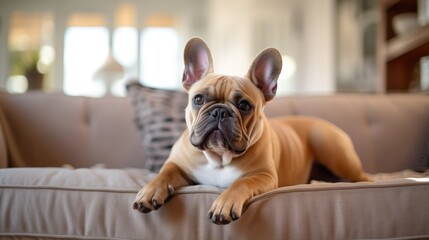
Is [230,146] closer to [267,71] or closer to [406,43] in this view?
[267,71]

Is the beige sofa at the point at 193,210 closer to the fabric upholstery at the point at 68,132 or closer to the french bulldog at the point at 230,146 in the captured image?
the french bulldog at the point at 230,146

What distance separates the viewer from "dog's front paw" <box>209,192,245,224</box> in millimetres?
1226

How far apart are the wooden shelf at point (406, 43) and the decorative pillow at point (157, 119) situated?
72.3 inches

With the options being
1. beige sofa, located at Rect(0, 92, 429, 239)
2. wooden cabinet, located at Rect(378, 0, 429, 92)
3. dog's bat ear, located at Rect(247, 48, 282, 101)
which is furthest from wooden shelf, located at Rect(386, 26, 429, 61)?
beige sofa, located at Rect(0, 92, 429, 239)

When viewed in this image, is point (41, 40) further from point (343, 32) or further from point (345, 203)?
point (345, 203)

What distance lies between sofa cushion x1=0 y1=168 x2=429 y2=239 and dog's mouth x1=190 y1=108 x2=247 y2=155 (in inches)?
6.1

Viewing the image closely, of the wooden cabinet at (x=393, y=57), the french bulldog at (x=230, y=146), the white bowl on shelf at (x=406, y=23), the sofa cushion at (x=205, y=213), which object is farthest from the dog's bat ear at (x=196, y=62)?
the wooden cabinet at (x=393, y=57)

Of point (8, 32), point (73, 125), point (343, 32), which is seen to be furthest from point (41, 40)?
point (73, 125)

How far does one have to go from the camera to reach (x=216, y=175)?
5.25ft

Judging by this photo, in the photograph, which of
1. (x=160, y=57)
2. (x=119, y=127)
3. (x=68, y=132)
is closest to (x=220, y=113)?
(x=119, y=127)

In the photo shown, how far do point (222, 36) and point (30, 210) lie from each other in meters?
7.30

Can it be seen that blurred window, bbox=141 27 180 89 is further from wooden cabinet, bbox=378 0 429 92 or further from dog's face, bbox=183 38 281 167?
dog's face, bbox=183 38 281 167

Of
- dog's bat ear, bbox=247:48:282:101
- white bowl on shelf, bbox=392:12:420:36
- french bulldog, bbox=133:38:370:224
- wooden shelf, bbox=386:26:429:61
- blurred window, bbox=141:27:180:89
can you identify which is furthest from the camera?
blurred window, bbox=141:27:180:89

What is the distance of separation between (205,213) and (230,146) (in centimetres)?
25
